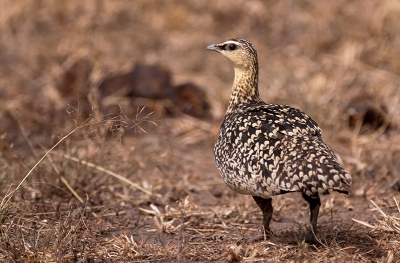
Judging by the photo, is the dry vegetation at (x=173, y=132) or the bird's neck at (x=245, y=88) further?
the bird's neck at (x=245, y=88)

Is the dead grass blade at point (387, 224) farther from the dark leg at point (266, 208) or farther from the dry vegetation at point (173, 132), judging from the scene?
the dark leg at point (266, 208)

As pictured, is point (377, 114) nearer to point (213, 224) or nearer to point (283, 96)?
point (283, 96)

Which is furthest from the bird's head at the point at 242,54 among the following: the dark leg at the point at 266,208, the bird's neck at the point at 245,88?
the dark leg at the point at 266,208

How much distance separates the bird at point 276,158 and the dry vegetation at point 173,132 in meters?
0.42

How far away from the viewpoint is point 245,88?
5.41 metres

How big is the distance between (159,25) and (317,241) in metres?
7.10

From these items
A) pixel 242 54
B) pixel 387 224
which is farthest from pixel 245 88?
pixel 387 224

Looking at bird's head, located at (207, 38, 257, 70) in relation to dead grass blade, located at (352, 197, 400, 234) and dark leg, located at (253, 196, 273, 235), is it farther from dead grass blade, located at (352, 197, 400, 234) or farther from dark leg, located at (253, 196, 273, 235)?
dead grass blade, located at (352, 197, 400, 234)

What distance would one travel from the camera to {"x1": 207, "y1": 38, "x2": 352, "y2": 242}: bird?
3.89 meters

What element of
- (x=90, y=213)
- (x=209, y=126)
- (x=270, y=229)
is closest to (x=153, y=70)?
(x=209, y=126)

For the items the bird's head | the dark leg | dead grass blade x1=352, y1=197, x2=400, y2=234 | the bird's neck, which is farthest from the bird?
dead grass blade x1=352, y1=197, x2=400, y2=234

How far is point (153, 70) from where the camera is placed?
8.59 metres

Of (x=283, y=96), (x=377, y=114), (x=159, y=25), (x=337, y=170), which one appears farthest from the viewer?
(x=159, y=25)

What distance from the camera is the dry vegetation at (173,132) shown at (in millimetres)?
4566
